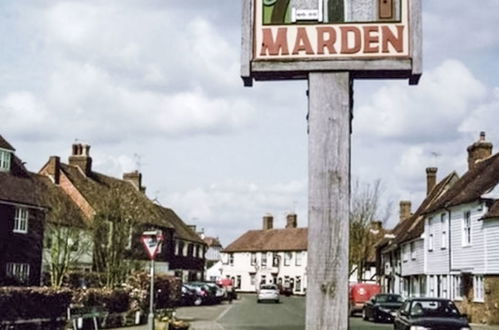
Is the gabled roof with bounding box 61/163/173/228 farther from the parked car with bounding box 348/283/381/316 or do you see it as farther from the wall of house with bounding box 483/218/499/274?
the wall of house with bounding box 483/218/499/274

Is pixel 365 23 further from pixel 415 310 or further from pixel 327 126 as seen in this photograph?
pixel 415 310

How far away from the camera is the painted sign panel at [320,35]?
17.9 feet

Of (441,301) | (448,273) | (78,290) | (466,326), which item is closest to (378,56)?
(466,326)

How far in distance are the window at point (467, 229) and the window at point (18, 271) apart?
23170mm

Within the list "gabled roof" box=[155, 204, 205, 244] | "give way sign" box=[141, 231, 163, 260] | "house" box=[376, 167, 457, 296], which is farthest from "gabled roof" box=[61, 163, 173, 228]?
"give way sign" box=[141, 231, 163, 260]

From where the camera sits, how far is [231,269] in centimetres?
10369

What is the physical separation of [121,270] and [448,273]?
17.3 m

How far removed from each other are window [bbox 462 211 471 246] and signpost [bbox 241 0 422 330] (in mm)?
34490

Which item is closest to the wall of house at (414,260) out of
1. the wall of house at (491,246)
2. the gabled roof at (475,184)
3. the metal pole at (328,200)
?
the gabled roof at (475,184)

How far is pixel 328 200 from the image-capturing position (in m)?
5.39

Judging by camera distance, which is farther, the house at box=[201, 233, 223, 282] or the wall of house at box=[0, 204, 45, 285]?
the house at box=[201, 233, 223, 282]

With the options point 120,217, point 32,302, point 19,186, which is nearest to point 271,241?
point 19,186

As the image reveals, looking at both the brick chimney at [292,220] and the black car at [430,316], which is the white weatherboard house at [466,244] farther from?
the brick chimney at [292,220]

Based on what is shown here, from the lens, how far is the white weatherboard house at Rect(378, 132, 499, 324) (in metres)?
35.8
